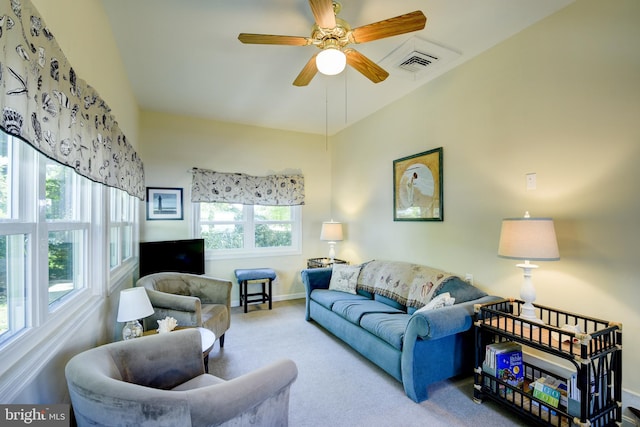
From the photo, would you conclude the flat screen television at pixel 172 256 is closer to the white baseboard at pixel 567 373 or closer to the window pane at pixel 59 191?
the window pane at pixel 59 191

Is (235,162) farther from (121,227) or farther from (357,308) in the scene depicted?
(357,308)

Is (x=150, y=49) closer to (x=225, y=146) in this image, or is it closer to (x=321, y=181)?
(x=225, y=146)

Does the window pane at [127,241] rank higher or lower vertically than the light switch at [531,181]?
lower

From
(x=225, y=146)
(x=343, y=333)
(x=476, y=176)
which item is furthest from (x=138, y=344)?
(x=225, y=146)

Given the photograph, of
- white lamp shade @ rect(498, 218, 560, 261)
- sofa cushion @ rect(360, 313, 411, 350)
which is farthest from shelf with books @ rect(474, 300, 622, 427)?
sofa cushion @ rect(360, 313, 411, 350)

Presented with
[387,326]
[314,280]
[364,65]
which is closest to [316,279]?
[314,280]

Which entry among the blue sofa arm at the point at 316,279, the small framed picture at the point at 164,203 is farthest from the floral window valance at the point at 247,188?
the blue sofa arm at the point at 316,279

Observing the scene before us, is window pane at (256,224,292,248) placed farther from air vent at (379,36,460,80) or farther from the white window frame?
air vent at (379,36,460,80)

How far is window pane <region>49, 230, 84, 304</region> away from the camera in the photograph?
1.58 m

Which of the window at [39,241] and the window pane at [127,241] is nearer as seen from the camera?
the window at [39,241]

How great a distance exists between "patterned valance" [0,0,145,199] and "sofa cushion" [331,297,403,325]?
2.38m

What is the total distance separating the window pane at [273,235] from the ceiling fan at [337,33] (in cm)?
307

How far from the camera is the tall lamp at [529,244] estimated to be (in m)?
1.91

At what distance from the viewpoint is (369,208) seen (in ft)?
14.0
